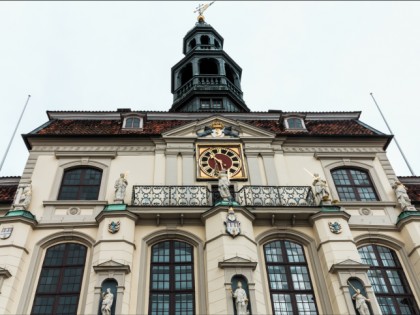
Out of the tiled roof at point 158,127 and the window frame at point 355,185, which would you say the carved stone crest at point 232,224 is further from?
the tiled roof at point 158,127

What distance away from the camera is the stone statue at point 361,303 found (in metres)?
15.7

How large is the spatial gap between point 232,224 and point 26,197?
31.0ft

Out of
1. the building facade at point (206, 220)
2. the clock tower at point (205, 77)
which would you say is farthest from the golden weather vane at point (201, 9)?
the building facade at point (206, 220)

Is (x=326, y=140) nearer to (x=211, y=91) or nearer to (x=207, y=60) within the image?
(x=211, y=91)

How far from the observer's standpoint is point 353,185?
865 inches

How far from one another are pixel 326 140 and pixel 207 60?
13.8 meters

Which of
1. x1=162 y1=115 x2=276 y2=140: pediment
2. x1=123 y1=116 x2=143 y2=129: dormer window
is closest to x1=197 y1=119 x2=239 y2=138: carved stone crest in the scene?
x1=162 y1=115 x2=276 y2=140: pediment

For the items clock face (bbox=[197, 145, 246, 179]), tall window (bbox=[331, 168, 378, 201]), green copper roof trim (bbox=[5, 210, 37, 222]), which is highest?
clock face (bbox=[197, 145, 246, 179])

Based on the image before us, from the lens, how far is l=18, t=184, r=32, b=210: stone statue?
19.2 meters

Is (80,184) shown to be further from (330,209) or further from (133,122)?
(330,209)

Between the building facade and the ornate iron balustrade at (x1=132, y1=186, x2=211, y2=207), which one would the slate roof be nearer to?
the building facade

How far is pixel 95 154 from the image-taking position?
22.4 meters

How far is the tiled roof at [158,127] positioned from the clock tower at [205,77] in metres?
4.24

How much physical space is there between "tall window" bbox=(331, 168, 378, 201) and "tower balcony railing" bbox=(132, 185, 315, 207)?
2.29 metres
